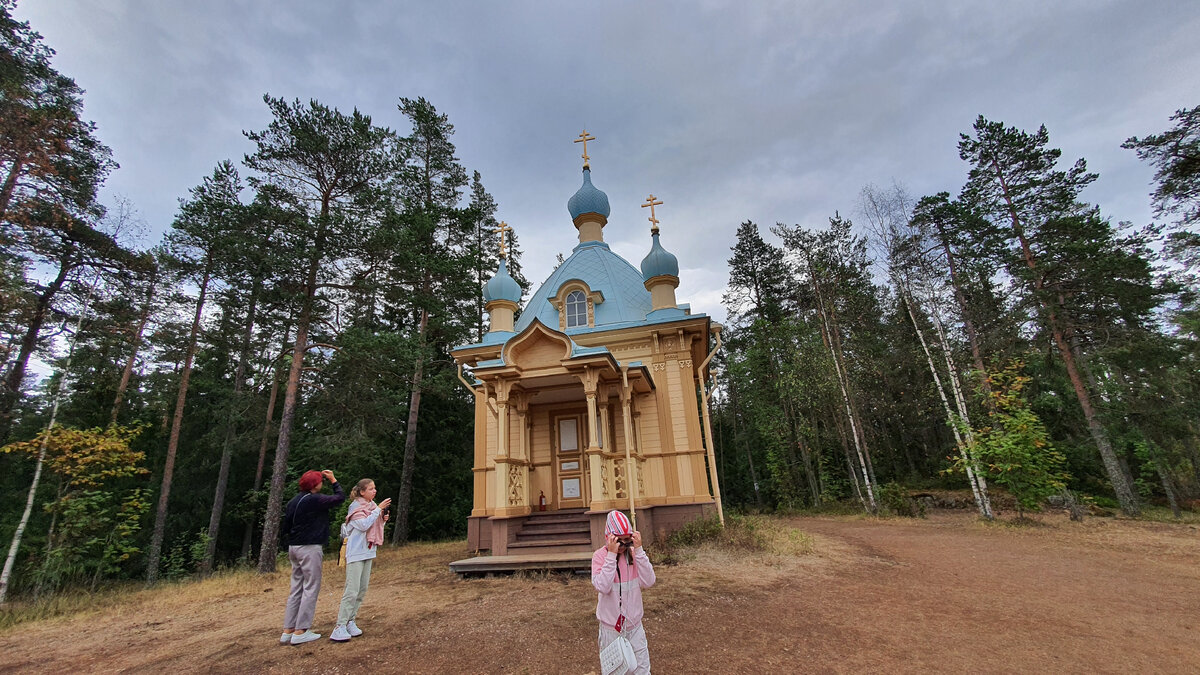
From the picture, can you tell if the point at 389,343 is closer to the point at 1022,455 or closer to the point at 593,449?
the point at 593,449

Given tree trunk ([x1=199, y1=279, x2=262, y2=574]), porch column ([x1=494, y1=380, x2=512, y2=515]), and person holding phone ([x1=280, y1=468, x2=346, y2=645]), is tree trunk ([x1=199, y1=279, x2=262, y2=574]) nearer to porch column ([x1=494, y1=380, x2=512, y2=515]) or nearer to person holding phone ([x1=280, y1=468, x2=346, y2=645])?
porch column ([x1=494, y1=380, x2=512, y2=515])

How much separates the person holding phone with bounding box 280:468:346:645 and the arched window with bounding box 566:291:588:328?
7.92 meters

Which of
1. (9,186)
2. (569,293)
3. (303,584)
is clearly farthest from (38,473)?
(569,293)

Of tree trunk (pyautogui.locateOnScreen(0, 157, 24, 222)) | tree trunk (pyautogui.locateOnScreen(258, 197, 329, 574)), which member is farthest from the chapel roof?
tree trunk (pyautogui.locateOnScreen(0, 157, 24, 222))

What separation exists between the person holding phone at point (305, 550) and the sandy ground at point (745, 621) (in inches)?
7.0

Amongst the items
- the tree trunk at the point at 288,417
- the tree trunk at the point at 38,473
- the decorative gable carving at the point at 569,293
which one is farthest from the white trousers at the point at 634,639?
the tree trunk at the point at 38,473

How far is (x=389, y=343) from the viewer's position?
11.8 m

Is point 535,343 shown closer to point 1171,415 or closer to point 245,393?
point 245,393

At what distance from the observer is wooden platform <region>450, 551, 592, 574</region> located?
7.65m

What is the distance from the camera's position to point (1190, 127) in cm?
1161

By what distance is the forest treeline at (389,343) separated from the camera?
11375 mm

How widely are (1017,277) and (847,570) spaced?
1324 centimetres

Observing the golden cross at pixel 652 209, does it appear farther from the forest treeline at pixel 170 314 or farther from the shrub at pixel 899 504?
Result: the shrub at pixel 899 504

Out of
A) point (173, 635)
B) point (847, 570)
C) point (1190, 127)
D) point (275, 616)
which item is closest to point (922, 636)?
point (847, 570)
